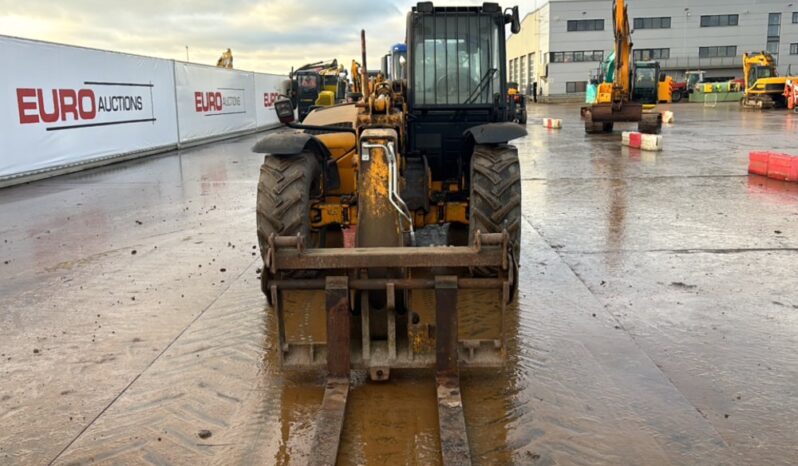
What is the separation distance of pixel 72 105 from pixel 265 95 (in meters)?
18.7

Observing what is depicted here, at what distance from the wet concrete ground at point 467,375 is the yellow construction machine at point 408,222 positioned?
0.22 metres

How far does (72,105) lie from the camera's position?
54.4 feet

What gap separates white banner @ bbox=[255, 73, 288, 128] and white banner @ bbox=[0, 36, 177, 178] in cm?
1148

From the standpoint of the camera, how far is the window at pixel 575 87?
67438 millimetres

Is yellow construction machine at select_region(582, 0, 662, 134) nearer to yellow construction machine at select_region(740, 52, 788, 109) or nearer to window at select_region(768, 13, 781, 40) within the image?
yellow construction machine at select_region(740, 52, 788, 109)

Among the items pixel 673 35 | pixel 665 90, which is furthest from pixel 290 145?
pixel 673 35

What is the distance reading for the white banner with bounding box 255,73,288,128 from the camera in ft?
109

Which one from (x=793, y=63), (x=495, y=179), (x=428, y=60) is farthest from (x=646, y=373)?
(x=793, y=63)

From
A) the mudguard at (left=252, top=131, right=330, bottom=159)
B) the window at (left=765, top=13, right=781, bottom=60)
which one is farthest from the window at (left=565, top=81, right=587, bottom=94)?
the mudguard at (left=252, top=131, right=330, bottom=159)

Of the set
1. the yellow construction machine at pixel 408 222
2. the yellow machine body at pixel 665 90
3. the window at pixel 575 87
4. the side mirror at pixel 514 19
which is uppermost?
the window at pixel 575 87

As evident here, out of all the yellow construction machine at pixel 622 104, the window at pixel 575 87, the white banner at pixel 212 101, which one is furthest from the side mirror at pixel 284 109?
the window at pixel 575 87

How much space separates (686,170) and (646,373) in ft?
37.3

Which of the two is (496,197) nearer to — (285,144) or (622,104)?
(285,144)

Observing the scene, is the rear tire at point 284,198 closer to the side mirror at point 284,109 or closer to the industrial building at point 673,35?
the side mirror at point 284,109
